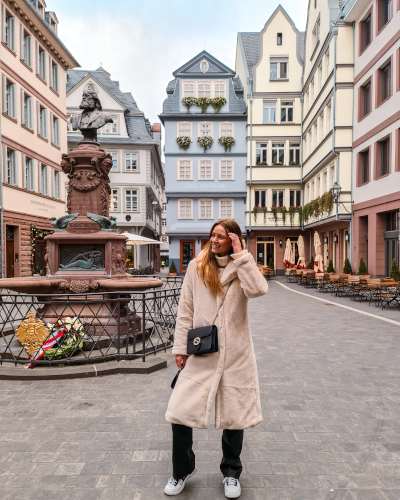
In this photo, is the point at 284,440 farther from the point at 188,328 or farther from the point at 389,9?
the point at 389,9

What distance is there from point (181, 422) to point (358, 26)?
23.8 m

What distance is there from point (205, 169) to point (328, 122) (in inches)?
436

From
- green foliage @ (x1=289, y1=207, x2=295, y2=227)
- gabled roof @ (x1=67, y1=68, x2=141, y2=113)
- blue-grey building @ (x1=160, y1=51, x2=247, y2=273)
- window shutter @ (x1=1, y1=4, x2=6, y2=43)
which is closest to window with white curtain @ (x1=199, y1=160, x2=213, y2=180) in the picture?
blue-grey building @ (x1=160, y1=51, x2=247, y2=273)

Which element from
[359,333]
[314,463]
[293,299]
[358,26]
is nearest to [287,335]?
[359,333]

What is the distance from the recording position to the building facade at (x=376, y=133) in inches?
696

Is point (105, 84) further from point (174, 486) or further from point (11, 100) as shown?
point (174, 486)

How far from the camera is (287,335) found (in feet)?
28.8

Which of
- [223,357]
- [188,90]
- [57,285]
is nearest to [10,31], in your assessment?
[188,90]

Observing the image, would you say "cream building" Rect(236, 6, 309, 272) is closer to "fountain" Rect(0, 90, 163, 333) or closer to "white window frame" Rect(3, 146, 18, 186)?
"white window frame" Rect(3, 146, 18, 186)

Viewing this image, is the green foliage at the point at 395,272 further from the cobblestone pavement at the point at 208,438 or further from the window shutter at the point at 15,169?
the window shutter at the point at 15,169

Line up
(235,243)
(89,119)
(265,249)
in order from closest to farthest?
(235,243) → (89,119) → (265,249)

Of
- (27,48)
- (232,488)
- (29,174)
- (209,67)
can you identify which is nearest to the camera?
(232,488)

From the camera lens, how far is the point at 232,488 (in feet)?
9.68

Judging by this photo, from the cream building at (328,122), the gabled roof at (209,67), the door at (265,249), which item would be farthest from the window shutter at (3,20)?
the door at (265,249)
